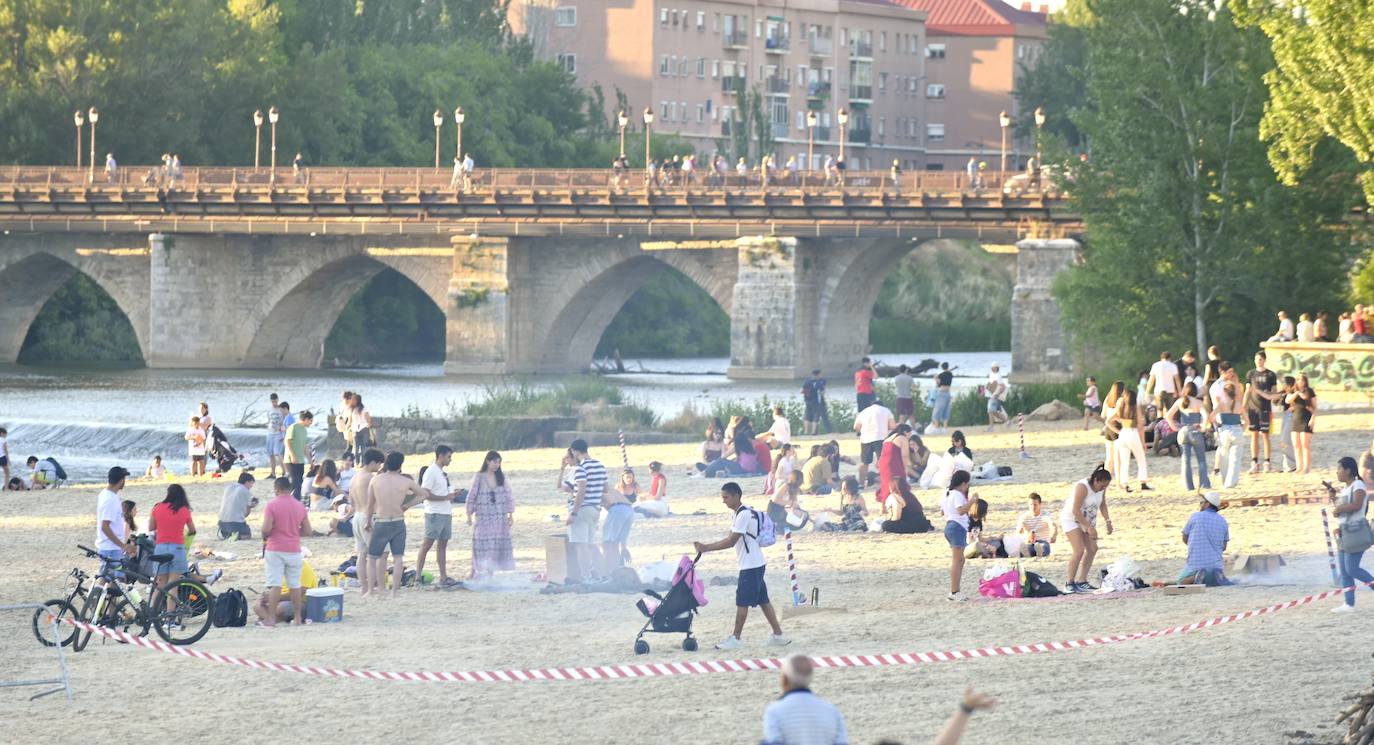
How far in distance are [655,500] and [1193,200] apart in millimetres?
19950

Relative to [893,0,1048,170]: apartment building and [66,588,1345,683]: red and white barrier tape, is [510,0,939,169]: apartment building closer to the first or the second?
[893,0,1048,170]: apartment building

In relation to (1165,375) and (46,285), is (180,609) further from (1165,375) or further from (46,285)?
(46,285)

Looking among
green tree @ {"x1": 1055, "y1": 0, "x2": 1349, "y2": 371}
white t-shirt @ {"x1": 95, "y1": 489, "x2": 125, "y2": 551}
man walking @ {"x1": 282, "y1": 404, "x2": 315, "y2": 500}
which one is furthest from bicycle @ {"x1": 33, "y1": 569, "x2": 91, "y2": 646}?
green tree @ {"x1": 1055, "y1": 0, "x2": 1349, "y2": 371}

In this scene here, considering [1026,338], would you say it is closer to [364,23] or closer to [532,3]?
[364,23]

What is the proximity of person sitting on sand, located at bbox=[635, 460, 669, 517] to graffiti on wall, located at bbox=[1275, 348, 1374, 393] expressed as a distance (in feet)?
43.3

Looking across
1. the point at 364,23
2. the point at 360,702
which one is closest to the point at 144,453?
the point at 360,702

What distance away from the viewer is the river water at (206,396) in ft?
172

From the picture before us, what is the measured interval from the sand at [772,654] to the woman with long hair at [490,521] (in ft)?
1.04

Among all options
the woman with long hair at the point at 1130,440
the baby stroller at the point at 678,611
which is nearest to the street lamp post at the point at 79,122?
the woman with long hair at the point at 1130,440

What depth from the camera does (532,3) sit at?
122250mm

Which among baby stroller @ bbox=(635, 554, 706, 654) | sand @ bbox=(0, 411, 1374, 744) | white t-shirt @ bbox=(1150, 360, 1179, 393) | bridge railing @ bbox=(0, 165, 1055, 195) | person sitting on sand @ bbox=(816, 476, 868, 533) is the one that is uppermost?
bridge railing @ bbox=(0, 165, 1055, 195)

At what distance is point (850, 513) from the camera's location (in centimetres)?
2834

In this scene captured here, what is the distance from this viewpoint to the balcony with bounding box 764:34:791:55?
128250 mm

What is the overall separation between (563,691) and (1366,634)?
6452mm
